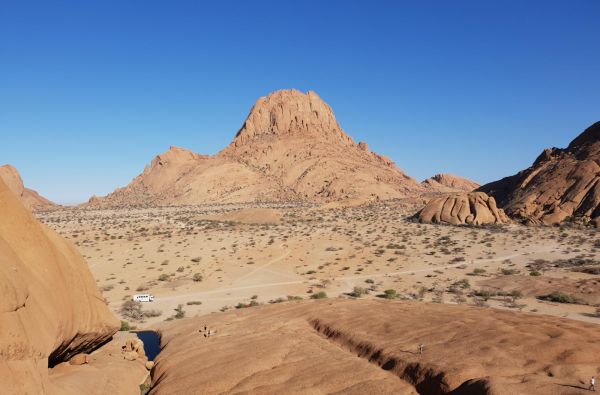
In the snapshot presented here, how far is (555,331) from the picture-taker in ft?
29.2

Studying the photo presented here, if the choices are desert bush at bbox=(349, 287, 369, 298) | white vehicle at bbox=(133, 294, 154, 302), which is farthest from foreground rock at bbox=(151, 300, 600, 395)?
white vehicle at bbox=(133, 294, 154, 302)

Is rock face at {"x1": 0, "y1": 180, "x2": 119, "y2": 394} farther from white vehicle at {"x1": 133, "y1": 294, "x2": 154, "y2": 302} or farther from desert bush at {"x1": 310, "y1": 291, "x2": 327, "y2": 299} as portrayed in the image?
white vehicle at {"x1": 133, "y1": 294, "x2": 154, "y2": 302}

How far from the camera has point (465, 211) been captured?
51.1 m

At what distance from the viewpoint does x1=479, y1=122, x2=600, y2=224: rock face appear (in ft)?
157

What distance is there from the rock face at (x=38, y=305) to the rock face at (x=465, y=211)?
153ft

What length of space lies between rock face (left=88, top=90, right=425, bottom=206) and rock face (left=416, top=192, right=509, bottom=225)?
3653 cm

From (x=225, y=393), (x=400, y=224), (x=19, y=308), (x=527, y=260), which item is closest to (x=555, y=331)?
(x=225, y=393)

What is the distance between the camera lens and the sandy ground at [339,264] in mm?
22156

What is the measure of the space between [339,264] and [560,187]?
37.6 m

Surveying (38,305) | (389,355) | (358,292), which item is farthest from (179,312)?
(389,355)

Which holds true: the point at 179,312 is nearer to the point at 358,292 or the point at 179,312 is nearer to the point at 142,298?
the point at 142,298

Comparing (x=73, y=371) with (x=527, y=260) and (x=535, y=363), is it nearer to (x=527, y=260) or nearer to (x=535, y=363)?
(x=535, y=363)

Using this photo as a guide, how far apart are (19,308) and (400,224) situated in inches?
1927

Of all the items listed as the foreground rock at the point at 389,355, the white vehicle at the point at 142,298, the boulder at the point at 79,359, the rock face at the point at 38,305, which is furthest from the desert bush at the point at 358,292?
the boulder at the point at 79,359
